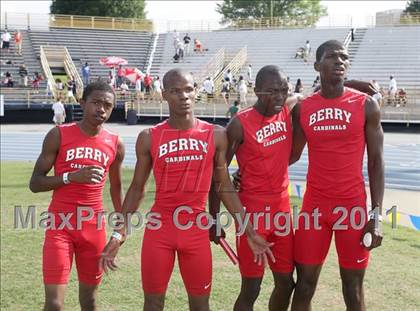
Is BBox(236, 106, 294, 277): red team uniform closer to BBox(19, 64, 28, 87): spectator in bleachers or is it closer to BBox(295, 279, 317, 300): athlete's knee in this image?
BBox(295, 279, 317, 300): athlete's knee

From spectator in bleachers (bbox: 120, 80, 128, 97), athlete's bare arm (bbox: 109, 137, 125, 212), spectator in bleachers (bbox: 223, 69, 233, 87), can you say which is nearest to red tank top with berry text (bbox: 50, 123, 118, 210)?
athlete's bare arm (bbox: 109, 137, 125, 212)

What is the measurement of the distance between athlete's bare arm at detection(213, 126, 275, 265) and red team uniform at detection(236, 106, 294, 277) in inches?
5.3

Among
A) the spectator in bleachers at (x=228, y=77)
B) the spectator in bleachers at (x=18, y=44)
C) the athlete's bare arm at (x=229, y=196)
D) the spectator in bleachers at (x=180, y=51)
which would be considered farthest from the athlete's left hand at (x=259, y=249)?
the spectator in bleachers at (x=18, y=44)

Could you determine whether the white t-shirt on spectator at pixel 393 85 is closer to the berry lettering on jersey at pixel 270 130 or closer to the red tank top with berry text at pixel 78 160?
the berry lettering on jersey at pixel 270 130

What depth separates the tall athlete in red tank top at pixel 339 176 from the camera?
4148 mm

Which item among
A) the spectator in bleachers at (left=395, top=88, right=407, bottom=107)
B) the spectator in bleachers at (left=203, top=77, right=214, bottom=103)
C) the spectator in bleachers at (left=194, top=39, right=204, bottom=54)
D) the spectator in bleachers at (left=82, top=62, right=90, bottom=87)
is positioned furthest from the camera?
the spectator in bleachers at (left=194, top=39, right=204, bottom=54)

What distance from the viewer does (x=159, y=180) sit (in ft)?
13.2

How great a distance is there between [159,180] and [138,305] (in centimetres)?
205

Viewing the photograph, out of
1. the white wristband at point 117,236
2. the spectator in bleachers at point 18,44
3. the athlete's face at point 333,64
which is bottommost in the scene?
the white wristband at point 117,236

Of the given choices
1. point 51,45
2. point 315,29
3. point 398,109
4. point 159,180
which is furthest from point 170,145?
point 51,45

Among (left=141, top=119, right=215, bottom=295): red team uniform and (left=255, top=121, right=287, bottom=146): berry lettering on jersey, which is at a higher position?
(left=255, top=121, right=287, bottom=146): berry lettering on jersey

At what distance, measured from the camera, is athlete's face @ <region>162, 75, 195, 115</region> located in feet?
13.0

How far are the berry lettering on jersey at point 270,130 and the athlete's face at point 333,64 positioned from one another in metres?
→ 0.47

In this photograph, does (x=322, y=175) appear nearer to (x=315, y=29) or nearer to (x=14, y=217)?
(x=14, y=217)
